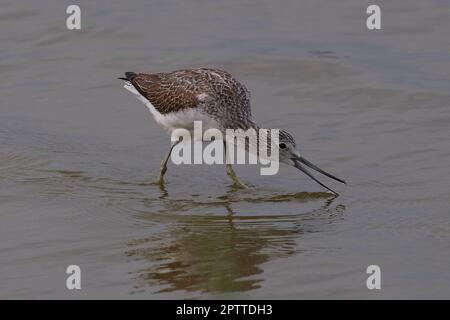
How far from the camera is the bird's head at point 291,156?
1047cm

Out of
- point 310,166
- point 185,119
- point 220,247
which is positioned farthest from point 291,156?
point 220,247

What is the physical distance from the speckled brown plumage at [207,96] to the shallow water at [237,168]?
78 centimetres

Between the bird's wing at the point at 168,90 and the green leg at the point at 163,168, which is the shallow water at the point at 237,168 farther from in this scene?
the bird's wing at the point at 168,90

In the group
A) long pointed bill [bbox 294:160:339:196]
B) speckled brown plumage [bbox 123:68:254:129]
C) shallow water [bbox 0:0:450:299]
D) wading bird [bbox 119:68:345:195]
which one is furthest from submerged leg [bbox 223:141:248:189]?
long pointed bill [bbox 294:160:339:196]

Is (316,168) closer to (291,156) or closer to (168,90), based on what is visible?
(291,156)

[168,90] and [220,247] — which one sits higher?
[168,90]


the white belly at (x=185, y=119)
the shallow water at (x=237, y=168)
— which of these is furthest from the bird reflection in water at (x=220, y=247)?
the white belly at (x=185, y=119)

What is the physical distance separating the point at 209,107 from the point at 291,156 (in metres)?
1.04

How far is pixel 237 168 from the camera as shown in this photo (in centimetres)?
1167

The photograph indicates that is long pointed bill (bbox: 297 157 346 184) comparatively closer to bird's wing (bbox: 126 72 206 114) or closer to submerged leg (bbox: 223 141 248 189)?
submerged leg (bbox: 223 141 248 189)

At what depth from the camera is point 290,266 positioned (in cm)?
824
